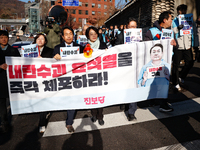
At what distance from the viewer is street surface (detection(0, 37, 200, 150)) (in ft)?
9.31

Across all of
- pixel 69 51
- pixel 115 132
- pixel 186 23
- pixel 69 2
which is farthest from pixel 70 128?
pixel 69 2

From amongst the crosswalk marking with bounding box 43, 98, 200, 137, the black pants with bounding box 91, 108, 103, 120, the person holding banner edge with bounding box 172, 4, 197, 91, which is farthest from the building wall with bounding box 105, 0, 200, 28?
the black pants with bounding box 91, 108, 103, 120

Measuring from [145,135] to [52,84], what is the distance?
1.96 m

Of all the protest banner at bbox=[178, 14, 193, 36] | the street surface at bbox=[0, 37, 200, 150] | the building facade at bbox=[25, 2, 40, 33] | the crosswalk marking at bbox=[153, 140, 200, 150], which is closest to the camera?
the crosswalk marking at bbox=[153, 140, 200, 150]

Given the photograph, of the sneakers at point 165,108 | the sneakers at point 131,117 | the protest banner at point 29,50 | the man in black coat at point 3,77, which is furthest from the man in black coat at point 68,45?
the sneakers at point 165,108

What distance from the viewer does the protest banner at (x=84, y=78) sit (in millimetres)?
3205

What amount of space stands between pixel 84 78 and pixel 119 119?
1.23 meters

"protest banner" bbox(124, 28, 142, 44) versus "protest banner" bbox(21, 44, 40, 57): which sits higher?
"protest banner" bbox(124, 28, 142, 44)

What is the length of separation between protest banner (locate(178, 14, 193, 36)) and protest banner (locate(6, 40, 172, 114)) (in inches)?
68.7

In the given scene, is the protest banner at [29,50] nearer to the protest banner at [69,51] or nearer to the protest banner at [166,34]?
the protest banner at [69,51]

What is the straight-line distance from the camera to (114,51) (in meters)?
3.41

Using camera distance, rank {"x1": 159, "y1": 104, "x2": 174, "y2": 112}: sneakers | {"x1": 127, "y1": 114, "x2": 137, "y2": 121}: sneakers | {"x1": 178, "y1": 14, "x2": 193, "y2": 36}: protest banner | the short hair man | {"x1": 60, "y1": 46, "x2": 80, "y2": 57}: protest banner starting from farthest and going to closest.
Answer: the short hair man < {"x1": 178, "y1": 14, "x2": 193, "y2": 36}: protest banner < {"x1": 159, "y1": 104, "x2": 174, "y2": 112}: sneakers < {"x1": 127, "y1": 114, "x2": 137, "y2": 121}: sneakers < {"x1": 60, "y1": 46, "x2": 80, "y2": 57}: protest banner

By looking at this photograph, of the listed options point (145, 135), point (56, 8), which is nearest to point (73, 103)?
point (145, 135)

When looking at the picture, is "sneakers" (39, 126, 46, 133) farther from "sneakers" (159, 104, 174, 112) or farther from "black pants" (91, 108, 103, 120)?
"sneakers" (159, 104, 174, 112)
